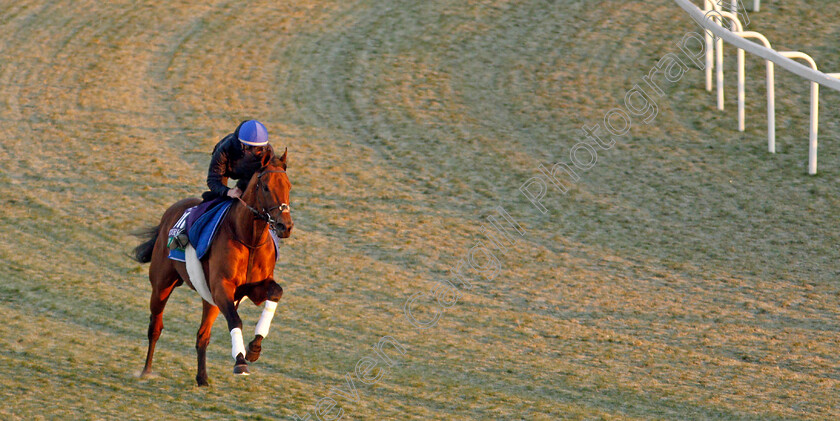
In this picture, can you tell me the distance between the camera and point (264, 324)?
727 cm

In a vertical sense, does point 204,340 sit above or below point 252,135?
below

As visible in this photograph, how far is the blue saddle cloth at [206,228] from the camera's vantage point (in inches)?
296

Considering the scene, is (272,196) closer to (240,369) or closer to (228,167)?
(228,167)

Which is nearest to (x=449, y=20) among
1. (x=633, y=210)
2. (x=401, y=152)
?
(x=401, y=152)

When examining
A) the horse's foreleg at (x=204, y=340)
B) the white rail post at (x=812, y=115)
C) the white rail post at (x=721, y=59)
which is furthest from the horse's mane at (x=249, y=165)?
the white rail post at (x=721, y=59)

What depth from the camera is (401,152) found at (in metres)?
13.6

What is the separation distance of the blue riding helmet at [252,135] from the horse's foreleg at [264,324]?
1071 mm

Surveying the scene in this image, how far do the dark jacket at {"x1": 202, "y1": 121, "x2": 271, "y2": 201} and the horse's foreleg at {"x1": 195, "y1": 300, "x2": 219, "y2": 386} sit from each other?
1.04m

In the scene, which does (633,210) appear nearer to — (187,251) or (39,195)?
(187,251)

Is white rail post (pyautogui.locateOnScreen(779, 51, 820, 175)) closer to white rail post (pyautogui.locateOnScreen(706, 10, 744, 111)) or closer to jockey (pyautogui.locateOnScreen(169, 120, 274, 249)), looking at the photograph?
white rail post (pyautogui.locateOnScreen(706, 10, 744, 111))

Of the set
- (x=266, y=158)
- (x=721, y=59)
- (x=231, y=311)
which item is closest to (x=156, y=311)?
(x=231, y=311)

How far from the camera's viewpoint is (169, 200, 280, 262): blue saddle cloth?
7516 millimetres

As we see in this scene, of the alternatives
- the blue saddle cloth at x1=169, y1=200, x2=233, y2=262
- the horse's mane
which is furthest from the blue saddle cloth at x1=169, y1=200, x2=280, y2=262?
the horse's mane

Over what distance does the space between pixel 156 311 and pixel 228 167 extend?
1.52 meters
